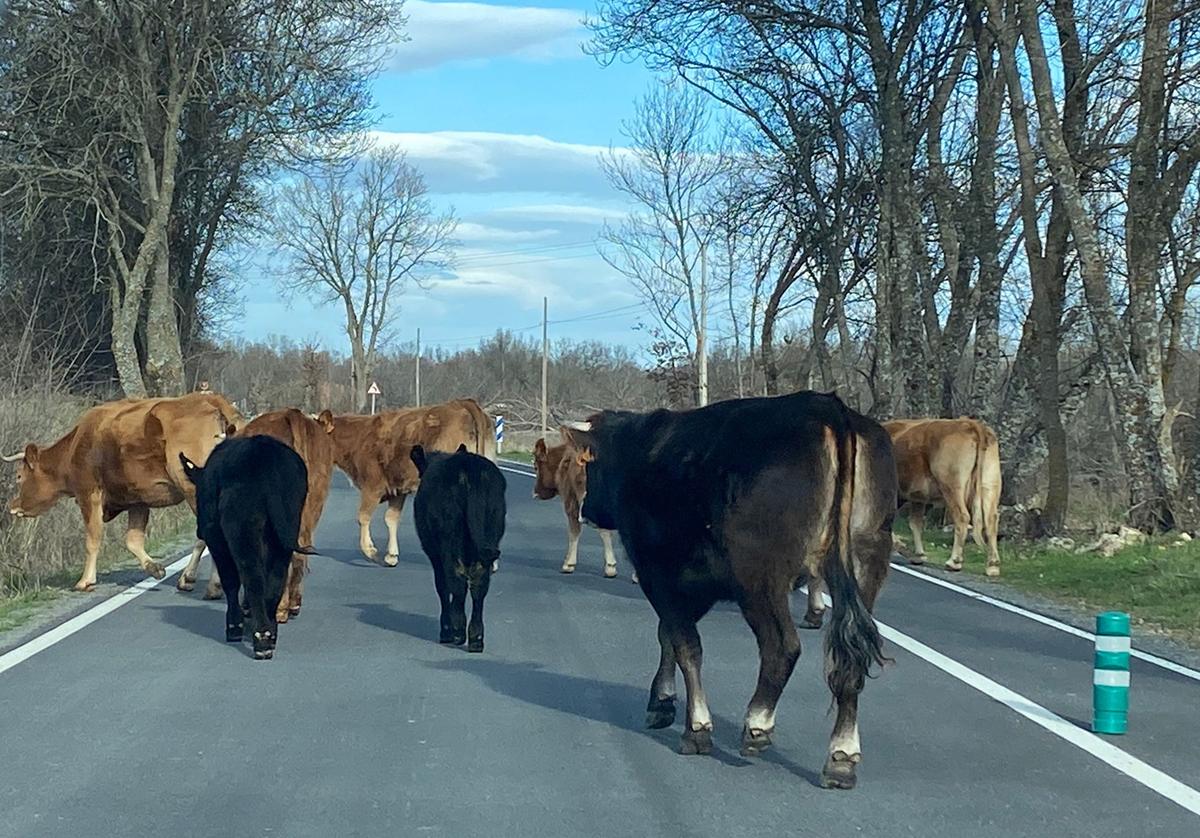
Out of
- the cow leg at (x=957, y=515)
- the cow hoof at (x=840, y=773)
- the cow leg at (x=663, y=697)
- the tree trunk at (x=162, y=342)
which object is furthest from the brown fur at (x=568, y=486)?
the tree trunk at (x=162, y=342)

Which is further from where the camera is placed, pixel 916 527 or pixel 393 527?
pixel 916 527

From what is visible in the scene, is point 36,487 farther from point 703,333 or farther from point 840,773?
point 703,333

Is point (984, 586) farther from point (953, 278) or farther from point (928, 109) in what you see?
point (928, 109)

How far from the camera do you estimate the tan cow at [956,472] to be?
1673 cm

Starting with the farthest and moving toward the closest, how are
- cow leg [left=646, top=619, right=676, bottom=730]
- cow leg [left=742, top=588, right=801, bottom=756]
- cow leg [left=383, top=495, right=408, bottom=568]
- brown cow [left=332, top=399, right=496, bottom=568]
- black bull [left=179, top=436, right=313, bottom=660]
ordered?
cow leg [left=383, top=495, right=408, bottom=568]
brown cow [left=332, top=399, right=496, bottom=568]
black bull [left=179, top=436, right=313, bottom=660]
cow leg [left=646, top=619, right=676, bottom=730]
cow leg [left=742, top=588, right=801, bottom=756]

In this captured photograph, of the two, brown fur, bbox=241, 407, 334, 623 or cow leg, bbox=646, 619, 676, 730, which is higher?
brown fur, bbox=241, 407, 334, 623

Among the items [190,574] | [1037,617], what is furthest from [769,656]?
[190,574]

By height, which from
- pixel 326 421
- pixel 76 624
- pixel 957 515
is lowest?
pixel 76 624

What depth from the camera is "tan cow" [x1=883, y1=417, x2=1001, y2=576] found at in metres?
16.7

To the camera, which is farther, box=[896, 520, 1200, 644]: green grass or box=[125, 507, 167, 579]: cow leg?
box=[125, 507, 167, 579]: cow leg

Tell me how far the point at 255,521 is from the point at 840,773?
5.13m

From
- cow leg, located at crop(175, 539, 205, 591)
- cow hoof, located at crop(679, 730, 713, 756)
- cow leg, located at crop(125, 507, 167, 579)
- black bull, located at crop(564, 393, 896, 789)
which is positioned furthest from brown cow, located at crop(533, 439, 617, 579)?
cow hoof, located at crop(679, 730, 713, 756)

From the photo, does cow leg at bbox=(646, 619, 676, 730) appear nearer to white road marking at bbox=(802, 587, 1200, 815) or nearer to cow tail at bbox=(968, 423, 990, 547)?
white road marking at bbox=(802, 587, 1200, 815)

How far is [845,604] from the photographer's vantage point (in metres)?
6.88
